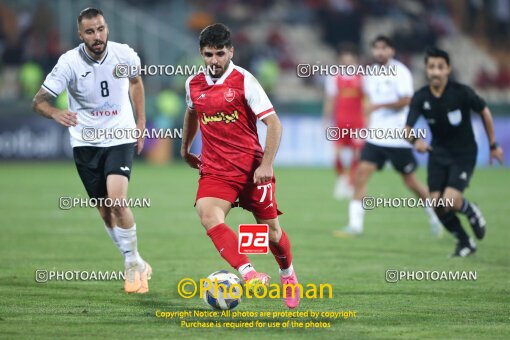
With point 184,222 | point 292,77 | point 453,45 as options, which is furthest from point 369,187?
point 453,45

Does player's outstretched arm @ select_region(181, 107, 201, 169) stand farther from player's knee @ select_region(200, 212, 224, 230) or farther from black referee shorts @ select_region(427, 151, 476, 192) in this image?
black referee shorts @ select_region(427, 151, 476, 192)

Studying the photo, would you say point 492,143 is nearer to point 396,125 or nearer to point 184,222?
point 396,125

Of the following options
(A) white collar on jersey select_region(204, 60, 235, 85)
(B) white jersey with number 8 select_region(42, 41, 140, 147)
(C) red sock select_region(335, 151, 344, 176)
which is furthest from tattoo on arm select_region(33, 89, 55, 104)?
(C) red sock select_region(335, 151, 344, 176)

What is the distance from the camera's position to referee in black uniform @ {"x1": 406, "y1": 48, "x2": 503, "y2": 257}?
36.6 feet

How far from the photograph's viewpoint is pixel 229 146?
8.04 m

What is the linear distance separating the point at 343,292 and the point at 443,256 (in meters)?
3.06

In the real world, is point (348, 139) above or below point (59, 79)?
below

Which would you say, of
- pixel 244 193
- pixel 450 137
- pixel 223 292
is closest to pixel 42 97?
pixel 244 193

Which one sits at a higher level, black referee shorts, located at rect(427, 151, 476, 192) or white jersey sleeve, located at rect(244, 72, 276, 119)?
white jersey sleeve, located at rect(244, 72, 276, 119)

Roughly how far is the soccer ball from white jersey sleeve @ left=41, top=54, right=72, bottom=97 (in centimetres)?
255

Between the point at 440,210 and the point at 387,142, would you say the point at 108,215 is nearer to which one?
the point at 440,210

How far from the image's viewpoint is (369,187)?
2086cm

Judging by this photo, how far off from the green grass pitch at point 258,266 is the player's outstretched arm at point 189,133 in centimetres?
124
